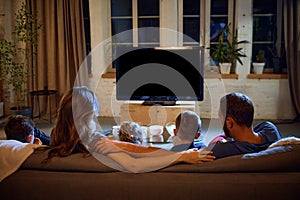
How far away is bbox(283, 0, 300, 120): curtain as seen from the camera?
4.76 metres

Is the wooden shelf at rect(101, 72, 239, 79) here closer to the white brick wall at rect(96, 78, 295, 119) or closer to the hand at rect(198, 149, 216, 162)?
the white brick wall at rect(96, 78, 295, 119)

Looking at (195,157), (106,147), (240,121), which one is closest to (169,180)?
(195,157)

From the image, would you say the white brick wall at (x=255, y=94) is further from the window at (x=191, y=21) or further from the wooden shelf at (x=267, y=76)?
the window at (x=191, y=21)

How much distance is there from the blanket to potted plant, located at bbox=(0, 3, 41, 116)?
338 centimetres

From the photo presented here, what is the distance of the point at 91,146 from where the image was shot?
5.05 ft

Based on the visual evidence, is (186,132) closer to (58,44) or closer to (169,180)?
(169,180)

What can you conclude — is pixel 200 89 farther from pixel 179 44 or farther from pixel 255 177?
pixel 255 177

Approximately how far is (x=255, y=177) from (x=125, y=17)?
170 inches

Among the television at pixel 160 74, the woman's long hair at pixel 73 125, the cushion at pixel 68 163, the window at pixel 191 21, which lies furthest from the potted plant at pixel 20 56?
the cushion at pixel 68 163

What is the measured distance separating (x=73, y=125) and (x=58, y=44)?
12.7 feet

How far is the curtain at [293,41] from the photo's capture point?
15.6ft

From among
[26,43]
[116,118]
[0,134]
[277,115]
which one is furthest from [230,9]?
[0,134]

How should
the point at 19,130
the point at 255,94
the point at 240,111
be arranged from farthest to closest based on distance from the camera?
the point at 255,94
the point at 19,130
the point at 240,111

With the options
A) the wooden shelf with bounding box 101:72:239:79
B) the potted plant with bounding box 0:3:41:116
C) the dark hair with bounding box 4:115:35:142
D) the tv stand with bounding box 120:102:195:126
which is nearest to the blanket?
the dark hair with bounding box 4:115:35:142
